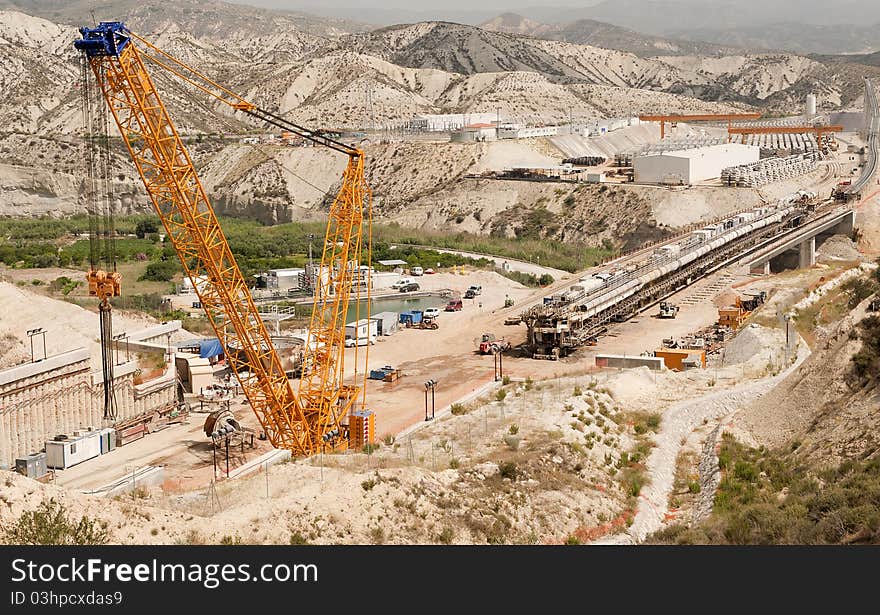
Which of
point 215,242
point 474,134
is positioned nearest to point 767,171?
point 474,134

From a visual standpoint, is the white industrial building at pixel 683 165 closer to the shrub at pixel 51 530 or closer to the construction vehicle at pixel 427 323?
the construction vehicle at pixel 427 323

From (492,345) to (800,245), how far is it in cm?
2959

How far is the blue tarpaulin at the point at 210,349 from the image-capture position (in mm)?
46844

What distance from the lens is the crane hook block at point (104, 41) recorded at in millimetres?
31094

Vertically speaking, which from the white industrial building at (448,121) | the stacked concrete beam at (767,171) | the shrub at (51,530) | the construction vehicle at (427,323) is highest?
the white industrial building at (448,121)

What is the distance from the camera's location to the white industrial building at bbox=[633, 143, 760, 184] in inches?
3748

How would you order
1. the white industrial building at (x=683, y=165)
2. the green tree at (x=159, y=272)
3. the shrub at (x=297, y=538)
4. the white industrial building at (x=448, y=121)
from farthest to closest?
the white industrial building at (x=448, y=121) < the white industrial building at (x=683, y=165) < the green tree at (x=159, y=272) < the shrub at (x=297, y=538)

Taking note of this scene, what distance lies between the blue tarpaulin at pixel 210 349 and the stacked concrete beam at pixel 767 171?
58482mm

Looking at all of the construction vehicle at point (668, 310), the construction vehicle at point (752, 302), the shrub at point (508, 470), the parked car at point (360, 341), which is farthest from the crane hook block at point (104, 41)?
the construction vehicle at point (668, 310)

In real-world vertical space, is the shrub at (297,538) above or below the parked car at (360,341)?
above

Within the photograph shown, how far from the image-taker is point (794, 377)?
99.9ft

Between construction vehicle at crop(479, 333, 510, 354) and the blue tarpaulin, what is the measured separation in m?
12.0

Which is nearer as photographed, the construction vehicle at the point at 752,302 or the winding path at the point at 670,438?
the winding path at the point at 670,438

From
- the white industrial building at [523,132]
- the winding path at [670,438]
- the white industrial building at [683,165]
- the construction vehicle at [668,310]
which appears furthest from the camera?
the white industrial building at [523,132]
